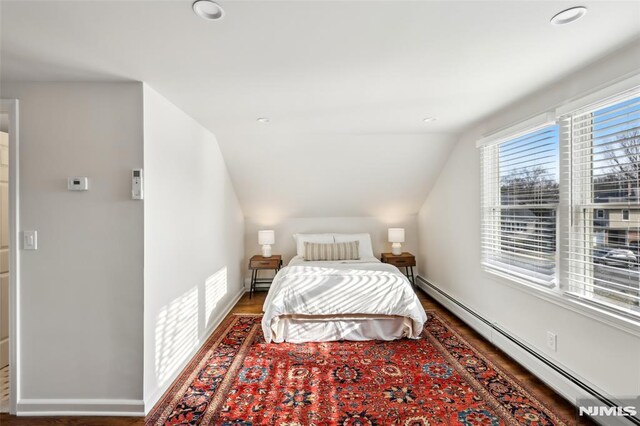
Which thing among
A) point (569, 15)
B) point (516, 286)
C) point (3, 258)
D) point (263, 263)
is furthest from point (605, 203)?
point (3, 258)

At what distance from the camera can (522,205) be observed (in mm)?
2744

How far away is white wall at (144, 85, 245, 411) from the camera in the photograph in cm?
221

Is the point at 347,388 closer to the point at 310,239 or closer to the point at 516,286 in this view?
the point at 516,286

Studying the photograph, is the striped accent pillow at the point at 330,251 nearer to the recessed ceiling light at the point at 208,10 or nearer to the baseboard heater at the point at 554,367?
the baseboard heater at the point at 554,367

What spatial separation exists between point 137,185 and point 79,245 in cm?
58

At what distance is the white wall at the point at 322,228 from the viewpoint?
5324mm

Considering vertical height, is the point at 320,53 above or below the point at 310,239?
above

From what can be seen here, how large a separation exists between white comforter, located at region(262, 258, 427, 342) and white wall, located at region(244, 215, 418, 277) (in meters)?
2.03

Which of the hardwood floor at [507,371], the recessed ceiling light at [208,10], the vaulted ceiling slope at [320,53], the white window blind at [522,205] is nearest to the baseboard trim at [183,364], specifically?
the hardwood floor at [507,371]

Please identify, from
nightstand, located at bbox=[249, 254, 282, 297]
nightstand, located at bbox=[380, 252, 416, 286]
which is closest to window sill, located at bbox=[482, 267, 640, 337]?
nightstand, located at bbox=[380, 252, 416, 286]

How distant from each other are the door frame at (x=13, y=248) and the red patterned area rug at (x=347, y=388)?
3.22 feet

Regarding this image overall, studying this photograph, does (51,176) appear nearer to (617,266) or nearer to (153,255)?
(153,255)

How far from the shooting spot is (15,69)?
1942 mm

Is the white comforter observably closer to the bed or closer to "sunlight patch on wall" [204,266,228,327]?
the bed
